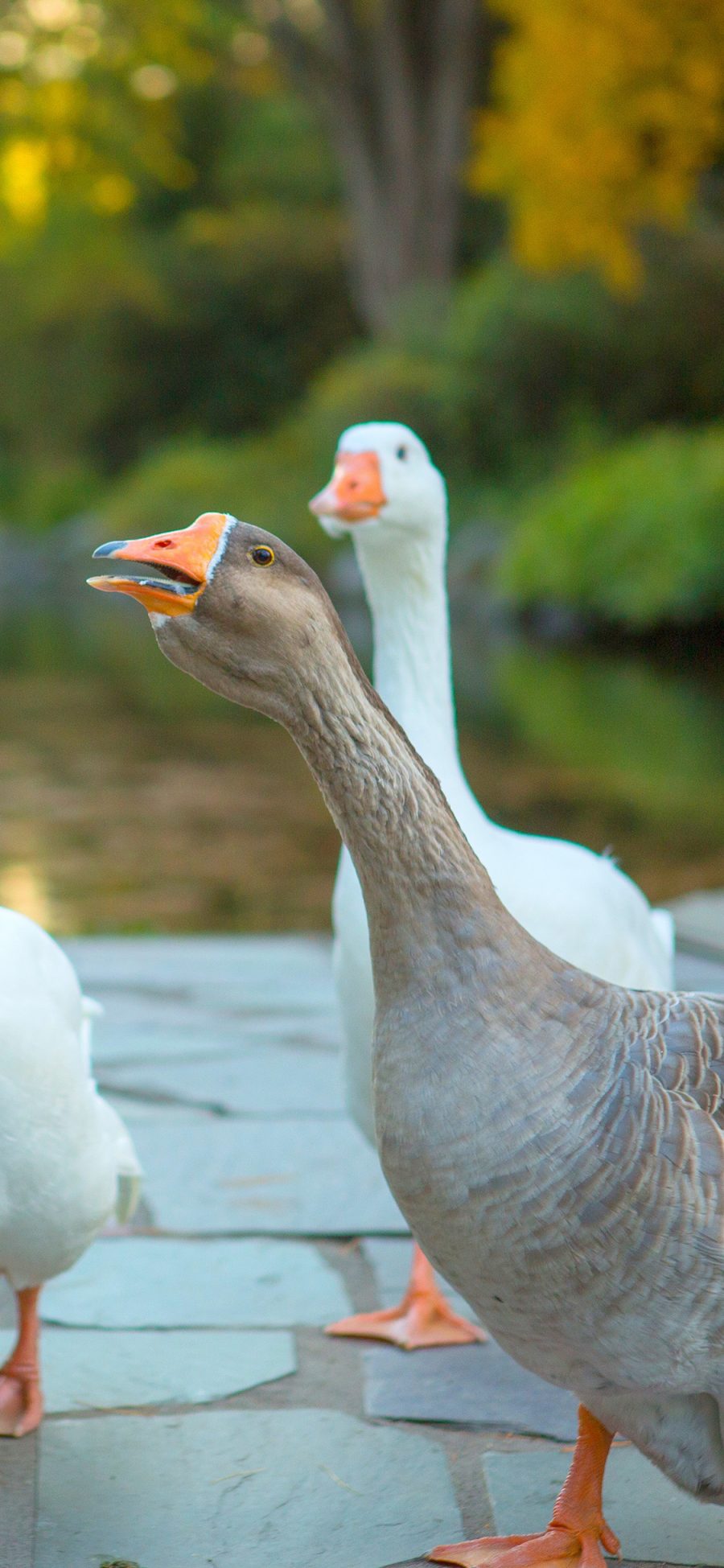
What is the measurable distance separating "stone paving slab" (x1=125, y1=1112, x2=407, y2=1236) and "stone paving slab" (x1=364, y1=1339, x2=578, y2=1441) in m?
0.45

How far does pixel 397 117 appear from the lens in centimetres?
2256

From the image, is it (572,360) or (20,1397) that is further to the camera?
(572,360)

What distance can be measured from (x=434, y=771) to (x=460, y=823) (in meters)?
0.14

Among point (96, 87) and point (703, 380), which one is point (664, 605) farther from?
point (96, 87)

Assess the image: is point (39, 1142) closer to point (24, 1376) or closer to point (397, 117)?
point (24, 1376)

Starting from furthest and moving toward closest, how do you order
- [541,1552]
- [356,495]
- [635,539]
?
[635,539]
[356,495]
[541,1552]

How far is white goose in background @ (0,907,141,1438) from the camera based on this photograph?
224 cm

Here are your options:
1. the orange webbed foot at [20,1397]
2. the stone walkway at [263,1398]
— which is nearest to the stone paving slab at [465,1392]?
the stone walkway at [263,1398]

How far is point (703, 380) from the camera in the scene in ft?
64.9

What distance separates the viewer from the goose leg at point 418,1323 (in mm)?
2795

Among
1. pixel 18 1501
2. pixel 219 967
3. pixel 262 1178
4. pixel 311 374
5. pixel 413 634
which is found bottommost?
pixel 18 1501

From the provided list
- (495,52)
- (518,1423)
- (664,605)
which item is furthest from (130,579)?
(495,52)

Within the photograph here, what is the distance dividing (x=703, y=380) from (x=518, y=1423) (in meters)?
18.7

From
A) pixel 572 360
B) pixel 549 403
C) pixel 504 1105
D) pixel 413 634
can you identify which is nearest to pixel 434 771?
pixel 413 634
